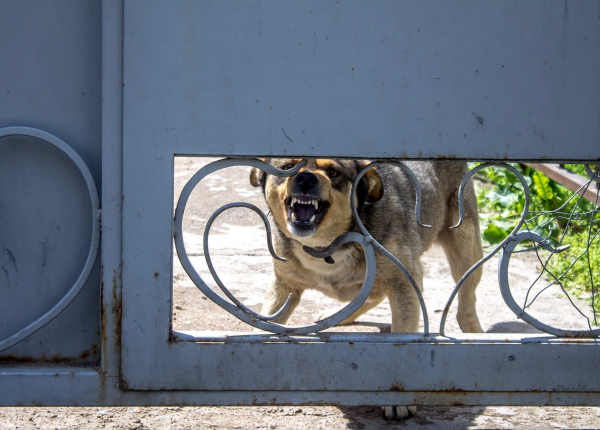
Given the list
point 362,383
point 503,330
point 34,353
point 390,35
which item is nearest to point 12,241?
point 34,353

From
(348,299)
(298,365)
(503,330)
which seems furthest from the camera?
(503,330)

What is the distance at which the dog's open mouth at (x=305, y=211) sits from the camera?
11.1 ft

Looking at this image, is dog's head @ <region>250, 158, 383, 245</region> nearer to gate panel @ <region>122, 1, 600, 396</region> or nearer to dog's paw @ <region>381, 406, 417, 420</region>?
dog's paw @ <region>381, 406, 417, 420</region>

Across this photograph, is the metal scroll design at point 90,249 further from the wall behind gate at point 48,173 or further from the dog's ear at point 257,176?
the dog's ear at point 257,176

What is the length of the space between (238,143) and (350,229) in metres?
1.75

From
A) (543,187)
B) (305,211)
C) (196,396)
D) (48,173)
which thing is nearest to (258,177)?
(305,211)

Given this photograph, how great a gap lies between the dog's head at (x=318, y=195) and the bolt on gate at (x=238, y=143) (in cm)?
114

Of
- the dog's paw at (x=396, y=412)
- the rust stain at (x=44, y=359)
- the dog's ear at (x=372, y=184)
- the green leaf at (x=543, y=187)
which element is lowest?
the dog's paw at (x=396, y=412)

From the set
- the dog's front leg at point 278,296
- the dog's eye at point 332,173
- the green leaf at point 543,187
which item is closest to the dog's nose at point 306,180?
the dog's eye at point 332,173

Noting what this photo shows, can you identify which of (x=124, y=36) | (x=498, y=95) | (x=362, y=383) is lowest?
(x=362, y=383)

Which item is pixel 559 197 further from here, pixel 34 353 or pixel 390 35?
pixel 34 353

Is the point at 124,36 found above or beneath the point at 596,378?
above

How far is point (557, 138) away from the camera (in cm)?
213

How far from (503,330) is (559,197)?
2.69 m
